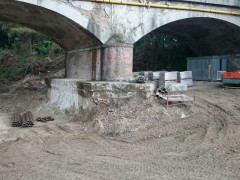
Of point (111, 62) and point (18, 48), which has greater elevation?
point (18, 48)

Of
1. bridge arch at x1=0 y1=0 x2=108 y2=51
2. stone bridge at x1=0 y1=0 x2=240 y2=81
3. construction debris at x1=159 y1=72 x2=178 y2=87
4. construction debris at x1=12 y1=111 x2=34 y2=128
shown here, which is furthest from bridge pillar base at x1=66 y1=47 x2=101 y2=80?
construction debris at x1=12 y1=111 x2=34 y2=128

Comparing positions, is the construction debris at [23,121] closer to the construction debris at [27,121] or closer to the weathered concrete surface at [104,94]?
the construction debris at [27,121]

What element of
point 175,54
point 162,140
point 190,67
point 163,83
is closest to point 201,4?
point 163,83

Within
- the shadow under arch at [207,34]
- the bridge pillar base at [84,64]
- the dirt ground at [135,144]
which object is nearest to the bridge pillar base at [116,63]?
the bridge pillar base at [84,64]

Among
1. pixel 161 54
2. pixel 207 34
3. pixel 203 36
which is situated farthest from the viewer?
pixel 161 54

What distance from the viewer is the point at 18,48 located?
23609 millimetres

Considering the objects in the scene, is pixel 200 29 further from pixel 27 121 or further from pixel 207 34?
pixel 27 121

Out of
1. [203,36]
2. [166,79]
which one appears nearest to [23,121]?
[166,79]

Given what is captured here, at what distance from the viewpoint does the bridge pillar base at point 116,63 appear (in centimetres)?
959

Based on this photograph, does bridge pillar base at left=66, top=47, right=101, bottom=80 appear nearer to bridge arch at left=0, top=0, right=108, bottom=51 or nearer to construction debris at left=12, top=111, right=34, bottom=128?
bridge arch at left=0, top=0, right=108, bottom=51

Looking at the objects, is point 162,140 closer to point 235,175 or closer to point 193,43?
point 235,175

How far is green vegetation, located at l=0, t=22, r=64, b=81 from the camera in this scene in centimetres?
2019

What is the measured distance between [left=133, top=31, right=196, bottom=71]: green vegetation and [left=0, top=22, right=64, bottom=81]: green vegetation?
6949mm

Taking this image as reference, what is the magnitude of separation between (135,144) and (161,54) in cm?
1601
